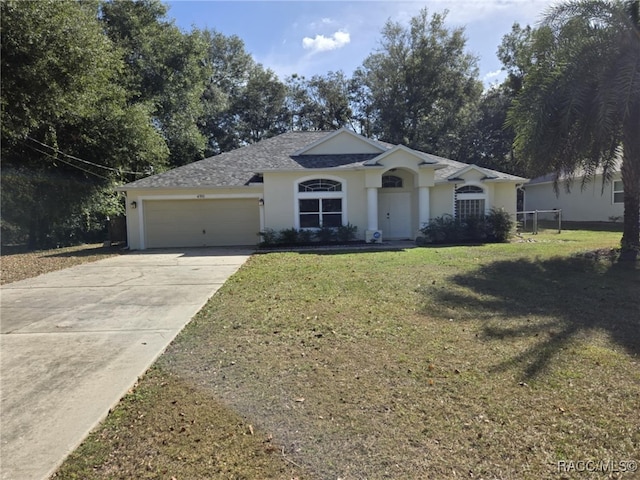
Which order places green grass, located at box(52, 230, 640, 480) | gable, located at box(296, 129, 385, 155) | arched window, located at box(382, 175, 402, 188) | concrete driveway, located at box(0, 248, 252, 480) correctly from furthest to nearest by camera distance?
gable, located at box(296, 129, 385, 155)
arched window, located at box(382, 175, 402, 188)
concrete driveway, located at box(0, 248, 252, 480)
green grass, located at box(52, 230, 640, 480)

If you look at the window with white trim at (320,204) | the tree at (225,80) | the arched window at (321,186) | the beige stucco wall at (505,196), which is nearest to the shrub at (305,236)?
the window with white trim at (320,204)

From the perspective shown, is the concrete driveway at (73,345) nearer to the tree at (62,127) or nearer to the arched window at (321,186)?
the tree at (62,127)

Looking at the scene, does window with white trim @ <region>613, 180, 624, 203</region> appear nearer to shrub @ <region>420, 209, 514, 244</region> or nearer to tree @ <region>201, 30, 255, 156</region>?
shrub @ <region>420, 209, 514, 244</region>

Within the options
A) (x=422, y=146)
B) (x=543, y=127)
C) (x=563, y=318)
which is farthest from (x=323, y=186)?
(x=422, y=146)

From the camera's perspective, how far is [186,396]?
3.95m

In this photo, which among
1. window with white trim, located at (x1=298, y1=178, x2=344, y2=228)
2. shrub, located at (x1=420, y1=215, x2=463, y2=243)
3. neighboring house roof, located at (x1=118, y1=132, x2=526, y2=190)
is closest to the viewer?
shrub, located at (x1=420, y1=215, x2=463, y2=243)

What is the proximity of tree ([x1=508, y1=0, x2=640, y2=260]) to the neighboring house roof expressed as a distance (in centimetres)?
663

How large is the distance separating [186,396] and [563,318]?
5.27 metres

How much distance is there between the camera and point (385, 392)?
3.92 meters

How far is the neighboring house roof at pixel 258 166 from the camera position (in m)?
18.2

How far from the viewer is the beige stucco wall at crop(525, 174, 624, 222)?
25156 mm

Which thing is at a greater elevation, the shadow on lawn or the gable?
the gable

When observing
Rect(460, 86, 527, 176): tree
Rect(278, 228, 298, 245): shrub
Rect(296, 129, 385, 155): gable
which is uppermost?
Rect(460, 86, 527, 176): tree

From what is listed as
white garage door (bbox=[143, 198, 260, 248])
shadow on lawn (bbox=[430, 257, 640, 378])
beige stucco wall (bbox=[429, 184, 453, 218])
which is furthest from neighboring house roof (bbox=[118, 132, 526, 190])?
shadow on lawn (bbox=[430, 257, 640, 378])
